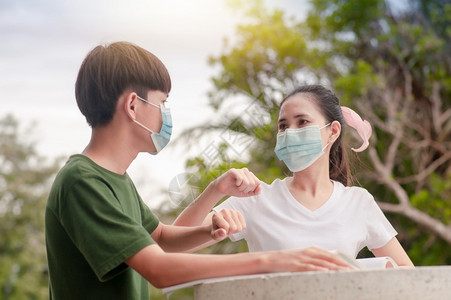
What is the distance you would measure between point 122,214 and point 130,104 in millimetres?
370

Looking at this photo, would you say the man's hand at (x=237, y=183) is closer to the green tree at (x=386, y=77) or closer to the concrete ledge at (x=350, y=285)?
the concrete ledge at (x=350, y=285)

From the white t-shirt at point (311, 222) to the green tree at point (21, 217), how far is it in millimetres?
14890

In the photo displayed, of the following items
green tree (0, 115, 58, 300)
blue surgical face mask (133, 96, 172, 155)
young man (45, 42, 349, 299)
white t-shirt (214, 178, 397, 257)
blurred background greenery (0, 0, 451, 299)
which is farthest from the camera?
green tree (0, 115, 58, 300)

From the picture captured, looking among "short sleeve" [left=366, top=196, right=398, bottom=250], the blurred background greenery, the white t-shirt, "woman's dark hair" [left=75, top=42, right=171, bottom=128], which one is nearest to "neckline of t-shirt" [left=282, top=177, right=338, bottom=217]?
the white t-shirt

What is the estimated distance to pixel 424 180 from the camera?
9.33 metres

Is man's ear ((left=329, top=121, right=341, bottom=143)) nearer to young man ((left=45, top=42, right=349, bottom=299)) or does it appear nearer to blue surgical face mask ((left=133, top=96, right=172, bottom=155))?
young man ((left=45, top=42, right=349, bottom=299))

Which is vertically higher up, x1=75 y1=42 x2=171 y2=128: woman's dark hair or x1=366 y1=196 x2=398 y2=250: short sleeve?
x1=75 y1=42 x2=171 y2=128: woman's dark hair

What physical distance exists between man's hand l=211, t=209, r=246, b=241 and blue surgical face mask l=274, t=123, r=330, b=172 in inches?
21.5

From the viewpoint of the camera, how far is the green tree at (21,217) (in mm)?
16469

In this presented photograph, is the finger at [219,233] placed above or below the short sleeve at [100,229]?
below

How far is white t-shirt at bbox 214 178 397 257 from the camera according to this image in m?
2.18

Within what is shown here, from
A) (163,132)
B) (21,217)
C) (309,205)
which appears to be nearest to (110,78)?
(163,132)

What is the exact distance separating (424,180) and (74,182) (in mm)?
8316

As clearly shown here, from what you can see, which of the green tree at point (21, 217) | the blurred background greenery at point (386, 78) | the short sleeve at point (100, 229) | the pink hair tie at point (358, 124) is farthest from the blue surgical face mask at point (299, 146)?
the green tree at point (21, 217)
